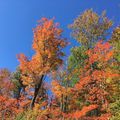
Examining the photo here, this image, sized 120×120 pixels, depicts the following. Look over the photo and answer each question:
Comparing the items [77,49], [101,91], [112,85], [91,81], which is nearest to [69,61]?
[77,49]

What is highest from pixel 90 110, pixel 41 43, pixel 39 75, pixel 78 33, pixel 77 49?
pixel 78 33

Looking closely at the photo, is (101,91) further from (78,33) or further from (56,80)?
(78,33)

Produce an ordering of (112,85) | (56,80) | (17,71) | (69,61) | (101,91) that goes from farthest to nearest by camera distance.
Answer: (17,71)
(69,61)
(56,80)
(101,91)
(112,85)

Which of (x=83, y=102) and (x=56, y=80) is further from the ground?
(x=56, y=80)

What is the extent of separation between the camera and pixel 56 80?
36031 millimetres

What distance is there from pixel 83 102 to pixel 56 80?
162 inches

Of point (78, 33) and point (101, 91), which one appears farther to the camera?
point (78, 33)

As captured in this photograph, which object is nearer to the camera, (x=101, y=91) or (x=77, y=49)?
(x=101, y=91)

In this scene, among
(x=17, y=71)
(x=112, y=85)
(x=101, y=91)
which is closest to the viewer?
(x=112, y=85)

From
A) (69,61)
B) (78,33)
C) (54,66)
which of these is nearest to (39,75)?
(54,66)

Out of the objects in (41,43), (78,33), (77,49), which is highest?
(78,33)

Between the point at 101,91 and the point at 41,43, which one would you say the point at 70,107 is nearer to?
the point at 101,91

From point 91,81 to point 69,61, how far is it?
15.9ft

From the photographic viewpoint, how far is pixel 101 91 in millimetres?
33031
